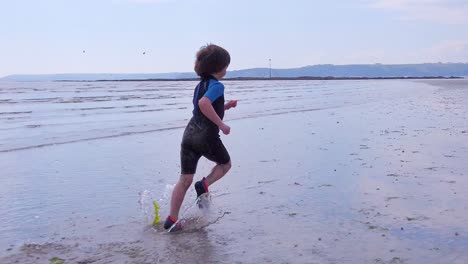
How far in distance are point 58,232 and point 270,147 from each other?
5.93 meters

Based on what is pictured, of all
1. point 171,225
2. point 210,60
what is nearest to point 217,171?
point 171,225

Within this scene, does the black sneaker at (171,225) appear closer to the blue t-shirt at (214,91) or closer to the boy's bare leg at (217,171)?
the boy's bare leg at (217,171)

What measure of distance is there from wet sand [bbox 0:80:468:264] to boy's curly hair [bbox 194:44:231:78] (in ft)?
4.61

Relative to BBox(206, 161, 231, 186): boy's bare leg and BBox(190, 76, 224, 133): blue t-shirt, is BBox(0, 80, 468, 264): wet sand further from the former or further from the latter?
BBox(190, 76, 224, 133): blue t-shirt

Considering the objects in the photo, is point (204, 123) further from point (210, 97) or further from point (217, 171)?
point (217, 171)

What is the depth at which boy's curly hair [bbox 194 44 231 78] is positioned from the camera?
17.3 feet

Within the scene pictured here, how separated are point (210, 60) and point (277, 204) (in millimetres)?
1742

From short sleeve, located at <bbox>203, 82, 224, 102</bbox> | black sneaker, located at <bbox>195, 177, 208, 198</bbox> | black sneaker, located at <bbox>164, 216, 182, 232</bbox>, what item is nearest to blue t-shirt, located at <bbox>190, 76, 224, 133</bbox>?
short sleeve, located at <bbox>203, 82, 224, 102</bbox>

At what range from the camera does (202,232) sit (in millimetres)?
5168

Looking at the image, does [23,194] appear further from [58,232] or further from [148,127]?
[148,127]

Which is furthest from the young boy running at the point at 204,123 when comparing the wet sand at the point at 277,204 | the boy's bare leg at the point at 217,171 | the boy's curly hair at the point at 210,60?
the wet sand at the point at 277,204

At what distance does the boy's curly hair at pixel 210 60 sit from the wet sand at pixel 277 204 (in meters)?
1.41

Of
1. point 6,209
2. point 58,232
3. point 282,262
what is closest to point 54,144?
point 6,209

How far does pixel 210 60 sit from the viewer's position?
5270 mm
